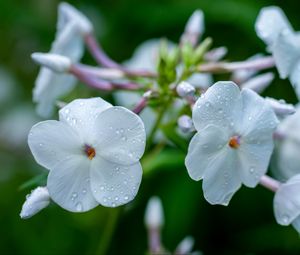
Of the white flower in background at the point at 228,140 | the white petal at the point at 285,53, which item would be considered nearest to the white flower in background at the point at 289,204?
the white flower in background at the point at 228,140

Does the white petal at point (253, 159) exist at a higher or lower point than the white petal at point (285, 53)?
lower

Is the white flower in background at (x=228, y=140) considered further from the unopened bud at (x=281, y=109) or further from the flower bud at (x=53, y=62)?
the flower bud at (x=53, y=62)

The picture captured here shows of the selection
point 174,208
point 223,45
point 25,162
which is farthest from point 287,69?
point 25,162

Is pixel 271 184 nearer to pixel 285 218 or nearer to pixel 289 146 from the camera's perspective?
pixel 285 218

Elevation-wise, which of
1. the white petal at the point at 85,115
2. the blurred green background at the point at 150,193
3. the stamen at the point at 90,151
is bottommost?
the blurred green background at the point at 150,193

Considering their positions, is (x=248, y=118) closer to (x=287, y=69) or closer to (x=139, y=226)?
(x=287, y=69)

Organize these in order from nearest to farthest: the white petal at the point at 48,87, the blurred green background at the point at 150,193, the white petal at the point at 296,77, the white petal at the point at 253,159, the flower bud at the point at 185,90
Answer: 1. the white petal at the point at 253,159
2. the flower bud at the point at 185,90
3. the white petal at the point at 296,77
4. the white petal at the point at 48,87
5. the blurred green background at the point at 150,193
